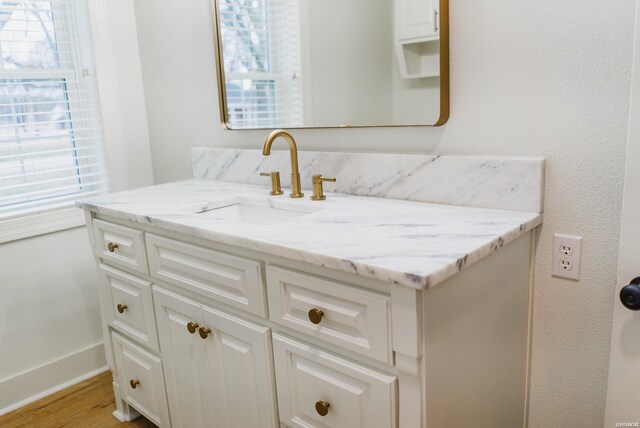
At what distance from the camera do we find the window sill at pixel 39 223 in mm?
2154

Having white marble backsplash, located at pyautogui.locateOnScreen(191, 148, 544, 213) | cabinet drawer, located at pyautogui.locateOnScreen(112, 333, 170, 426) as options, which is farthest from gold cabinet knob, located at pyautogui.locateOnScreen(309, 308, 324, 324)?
cabinet drawer, located at pyautogui.locateOnScreen(112, 333, 170, 426)

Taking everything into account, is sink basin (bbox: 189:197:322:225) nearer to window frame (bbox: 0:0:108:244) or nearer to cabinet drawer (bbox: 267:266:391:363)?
cabinet drawer (bbox: 267:266:391:363)

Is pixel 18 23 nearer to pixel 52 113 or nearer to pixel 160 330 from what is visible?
pixel 52 113

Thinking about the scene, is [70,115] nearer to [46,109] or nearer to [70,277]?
[46,109]

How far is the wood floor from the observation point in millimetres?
2098

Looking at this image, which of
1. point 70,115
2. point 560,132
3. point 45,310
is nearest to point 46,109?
point 70,115

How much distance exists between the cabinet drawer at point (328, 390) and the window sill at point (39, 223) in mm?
1470

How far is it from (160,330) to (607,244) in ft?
4.26

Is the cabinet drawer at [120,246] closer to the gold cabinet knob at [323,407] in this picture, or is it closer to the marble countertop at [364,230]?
the marble countertop at [364,230]

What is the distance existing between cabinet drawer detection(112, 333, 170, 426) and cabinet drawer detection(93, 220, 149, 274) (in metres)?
0.31

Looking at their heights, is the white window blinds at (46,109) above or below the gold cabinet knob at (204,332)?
above

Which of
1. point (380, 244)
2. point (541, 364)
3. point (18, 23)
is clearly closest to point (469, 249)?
point (380, 244)

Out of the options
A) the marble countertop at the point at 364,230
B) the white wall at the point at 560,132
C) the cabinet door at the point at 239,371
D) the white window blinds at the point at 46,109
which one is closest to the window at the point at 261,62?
the marble countertop at the point at 364,230

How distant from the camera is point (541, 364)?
1.44 m
